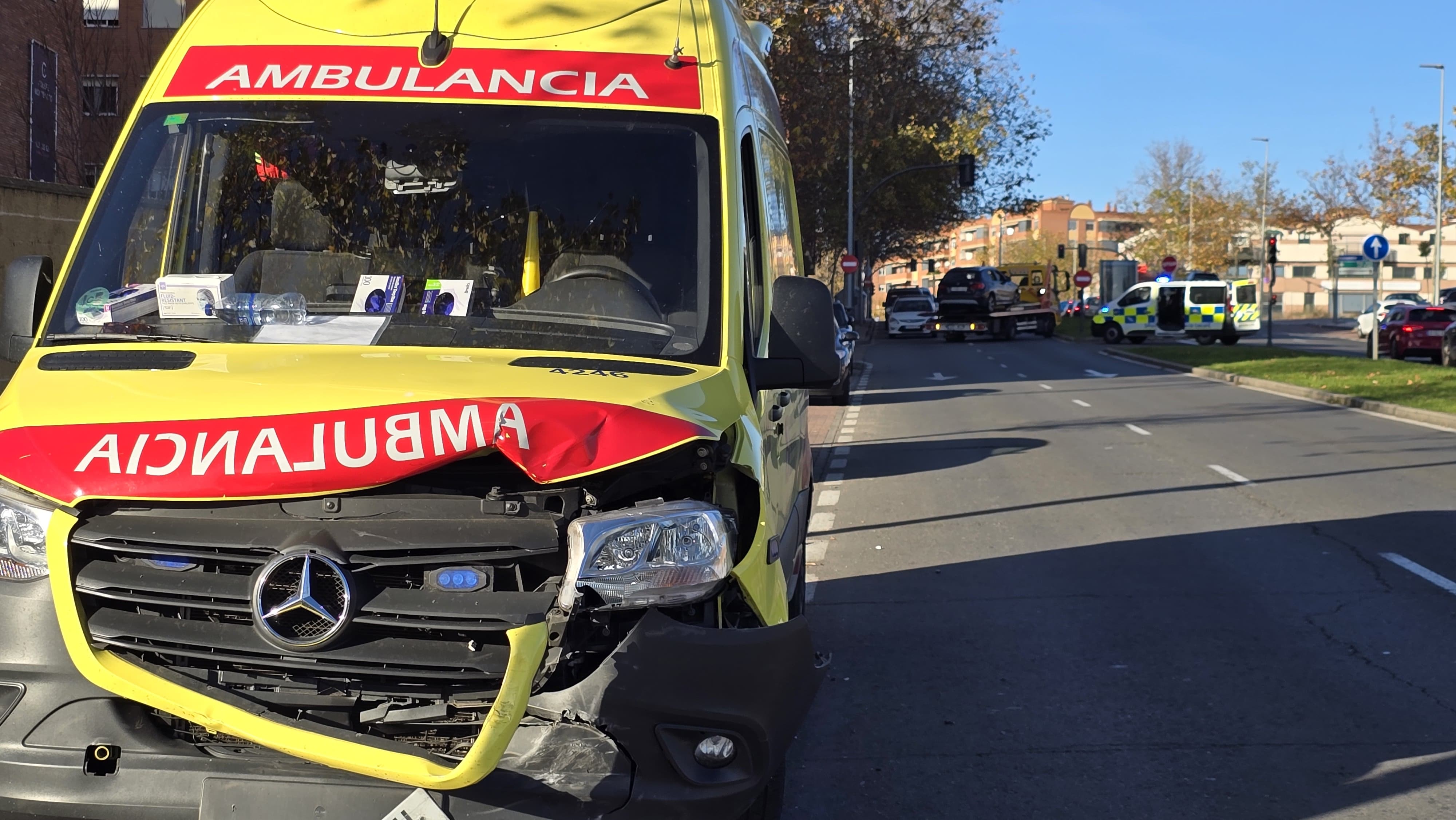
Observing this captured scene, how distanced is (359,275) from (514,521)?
4.78ft

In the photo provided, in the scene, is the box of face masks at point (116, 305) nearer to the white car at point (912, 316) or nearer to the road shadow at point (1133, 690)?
the road shadow at point (1133, 690)

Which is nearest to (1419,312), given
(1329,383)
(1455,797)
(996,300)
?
(1329,383)

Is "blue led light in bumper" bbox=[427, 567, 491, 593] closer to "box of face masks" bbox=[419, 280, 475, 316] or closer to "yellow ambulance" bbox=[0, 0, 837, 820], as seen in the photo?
"yellow ambulance" bbox=[0, 0, 837, 820]

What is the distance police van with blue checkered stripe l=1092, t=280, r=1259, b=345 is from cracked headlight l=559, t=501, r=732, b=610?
160ft

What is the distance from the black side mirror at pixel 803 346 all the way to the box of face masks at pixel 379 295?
1.06m

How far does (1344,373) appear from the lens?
28.0 metres

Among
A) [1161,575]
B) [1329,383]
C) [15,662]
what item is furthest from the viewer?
[1329,383]

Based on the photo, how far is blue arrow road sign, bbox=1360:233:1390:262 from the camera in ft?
103

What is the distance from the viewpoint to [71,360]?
3791mm

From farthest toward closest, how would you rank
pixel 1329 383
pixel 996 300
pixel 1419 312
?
pixel 996 300, pixel 1419 312, pixel 1329 383

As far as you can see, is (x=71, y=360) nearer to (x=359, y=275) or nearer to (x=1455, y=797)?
(x=359, y=275)

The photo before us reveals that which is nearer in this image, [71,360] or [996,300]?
[71,360]

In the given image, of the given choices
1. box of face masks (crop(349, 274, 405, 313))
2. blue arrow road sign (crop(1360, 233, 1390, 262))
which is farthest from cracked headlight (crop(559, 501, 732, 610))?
blue arrow road sign (crop(1360, 233, 1390, 262))

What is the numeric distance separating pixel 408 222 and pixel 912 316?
53554 mm
